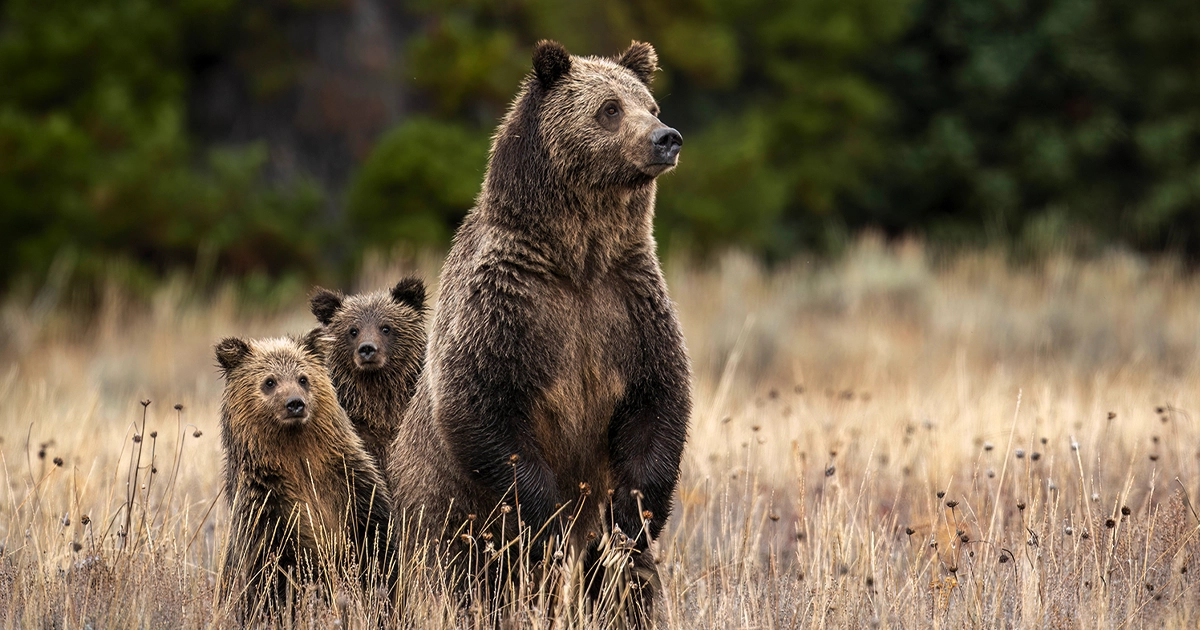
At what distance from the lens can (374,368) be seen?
530cm

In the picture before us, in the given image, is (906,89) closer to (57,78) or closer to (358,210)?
(358,210)

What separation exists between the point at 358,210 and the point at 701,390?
5.94 meters

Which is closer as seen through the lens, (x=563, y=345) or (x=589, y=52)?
(x=563, y=345)

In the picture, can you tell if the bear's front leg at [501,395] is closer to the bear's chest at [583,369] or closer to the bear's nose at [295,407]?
the bear's chest at [583,369]

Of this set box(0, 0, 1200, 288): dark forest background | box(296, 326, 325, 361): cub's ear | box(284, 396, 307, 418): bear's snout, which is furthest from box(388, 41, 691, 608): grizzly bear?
box(0, 0, 1200, 288): dark forest background

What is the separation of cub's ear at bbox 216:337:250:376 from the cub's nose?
1917 millimetres

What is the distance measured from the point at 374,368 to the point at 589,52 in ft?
31.4

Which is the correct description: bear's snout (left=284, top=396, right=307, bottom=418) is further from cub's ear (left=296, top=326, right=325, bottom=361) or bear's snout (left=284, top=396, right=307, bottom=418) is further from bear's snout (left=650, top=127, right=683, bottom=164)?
bear's snout (left=650, top=127, right=683, bottom=164)

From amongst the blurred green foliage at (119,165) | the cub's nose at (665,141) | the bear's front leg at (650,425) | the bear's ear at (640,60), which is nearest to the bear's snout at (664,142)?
the cub's nose at (665,141)

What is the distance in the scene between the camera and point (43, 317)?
1195 cm

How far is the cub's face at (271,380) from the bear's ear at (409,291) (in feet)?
1.73

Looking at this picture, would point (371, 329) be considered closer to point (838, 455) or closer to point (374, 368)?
point (374, 368)

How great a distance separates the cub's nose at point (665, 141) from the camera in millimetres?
4309

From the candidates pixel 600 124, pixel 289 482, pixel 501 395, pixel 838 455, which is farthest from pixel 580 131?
pixel 838 455
